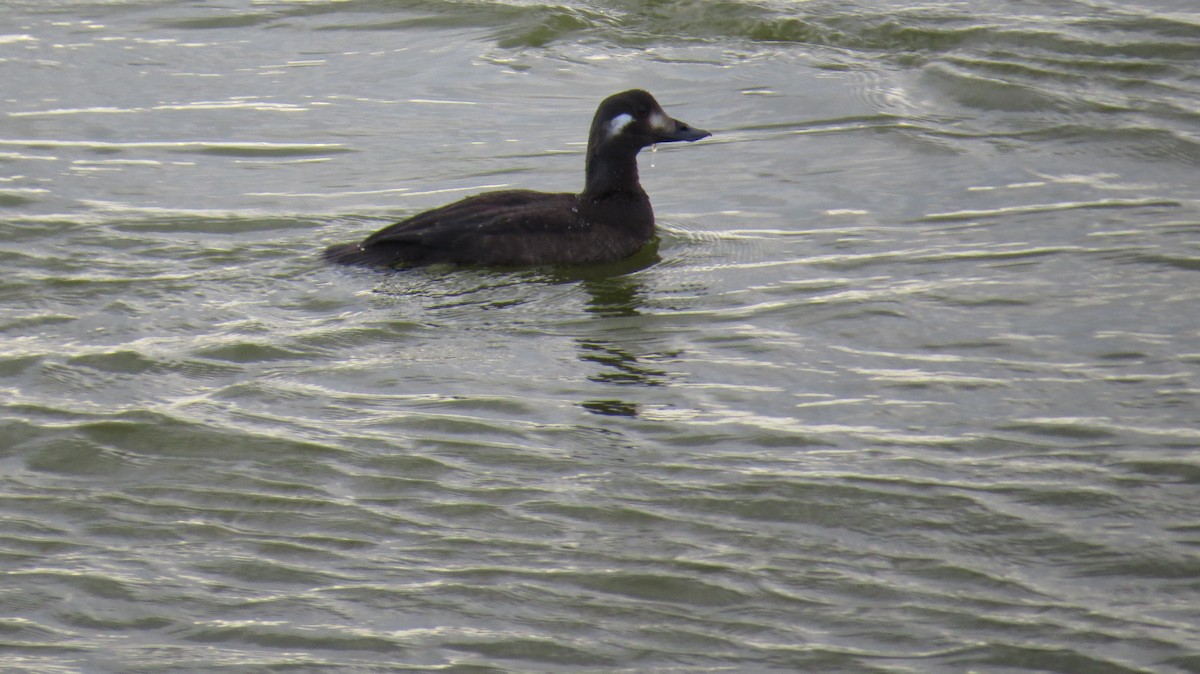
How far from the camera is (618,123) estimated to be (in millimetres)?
9312

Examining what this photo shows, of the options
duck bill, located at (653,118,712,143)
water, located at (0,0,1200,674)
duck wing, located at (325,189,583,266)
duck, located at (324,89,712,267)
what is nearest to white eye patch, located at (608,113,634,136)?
duck, located at (324,89,712,267)

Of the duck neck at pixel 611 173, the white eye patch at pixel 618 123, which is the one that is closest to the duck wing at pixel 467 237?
the duck neck at pixel 611 173

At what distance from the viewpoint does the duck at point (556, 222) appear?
8.59 m

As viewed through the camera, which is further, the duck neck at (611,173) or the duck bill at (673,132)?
the duck bill at (673,132)

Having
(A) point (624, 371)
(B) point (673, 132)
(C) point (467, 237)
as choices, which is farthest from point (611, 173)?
(A) point (624, 371)

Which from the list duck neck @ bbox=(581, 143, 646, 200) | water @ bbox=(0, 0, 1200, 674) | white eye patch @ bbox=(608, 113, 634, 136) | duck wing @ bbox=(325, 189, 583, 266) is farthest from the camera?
white eye patch @ bbox=(608, 113, 634, 136)

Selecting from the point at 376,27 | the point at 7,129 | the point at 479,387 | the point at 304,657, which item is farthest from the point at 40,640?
the point at 376,27

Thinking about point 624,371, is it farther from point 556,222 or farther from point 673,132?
point 673,132

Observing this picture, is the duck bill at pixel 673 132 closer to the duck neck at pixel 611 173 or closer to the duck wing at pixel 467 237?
A: the duck neck at pixel 611 173

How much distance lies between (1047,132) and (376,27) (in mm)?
5916

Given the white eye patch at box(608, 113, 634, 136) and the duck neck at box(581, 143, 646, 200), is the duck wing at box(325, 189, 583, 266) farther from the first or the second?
the white eye patch at box(608, 113, 634, 136)

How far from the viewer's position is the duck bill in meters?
9.45

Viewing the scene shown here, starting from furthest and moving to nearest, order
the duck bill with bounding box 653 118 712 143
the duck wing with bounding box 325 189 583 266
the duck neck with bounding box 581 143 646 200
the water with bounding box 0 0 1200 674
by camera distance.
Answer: the duck bill with bounding box 653 118 712 143
the duck neck with bounding box 581 143 646 200
the duck wing with bounding box 325 189 583 266
the water with bounding box 0 0 1200 674

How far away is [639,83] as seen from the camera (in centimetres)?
1216
